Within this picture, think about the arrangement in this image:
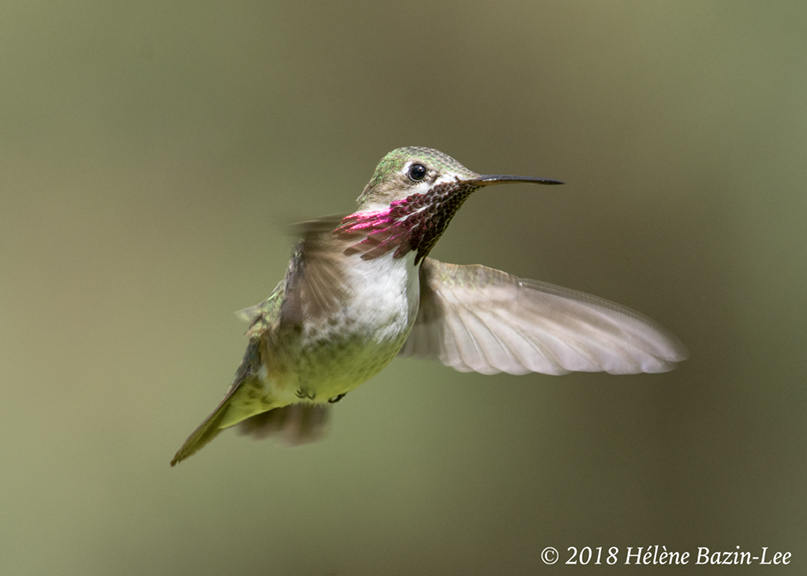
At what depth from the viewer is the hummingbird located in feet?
2.30

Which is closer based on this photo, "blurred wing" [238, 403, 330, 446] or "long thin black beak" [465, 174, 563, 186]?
"long thin black beak" [465, 174, 563, 186]

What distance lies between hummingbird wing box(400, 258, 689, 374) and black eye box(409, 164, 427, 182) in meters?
0.23

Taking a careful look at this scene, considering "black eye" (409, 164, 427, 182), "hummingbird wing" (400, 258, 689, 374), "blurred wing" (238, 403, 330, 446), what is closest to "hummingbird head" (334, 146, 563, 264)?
"black eye" (409, 164, 427, 182)

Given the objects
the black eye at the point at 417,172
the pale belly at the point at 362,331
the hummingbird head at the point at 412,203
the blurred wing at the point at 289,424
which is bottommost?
the blurred wing at the point at 289,424

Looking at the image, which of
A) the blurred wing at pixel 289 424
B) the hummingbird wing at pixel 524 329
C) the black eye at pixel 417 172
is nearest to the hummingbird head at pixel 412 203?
the black eye at pixel 417 172

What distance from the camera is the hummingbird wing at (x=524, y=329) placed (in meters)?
0.81

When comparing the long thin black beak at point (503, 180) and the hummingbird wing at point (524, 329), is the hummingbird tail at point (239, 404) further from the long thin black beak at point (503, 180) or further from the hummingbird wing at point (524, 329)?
the long thin black beak at point (503, 180)

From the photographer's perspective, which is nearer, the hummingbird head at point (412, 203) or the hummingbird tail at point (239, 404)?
the hummingbird head at point (412, 203)

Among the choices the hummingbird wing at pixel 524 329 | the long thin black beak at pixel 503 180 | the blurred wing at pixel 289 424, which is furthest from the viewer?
the blurred wing at pixel 289 424

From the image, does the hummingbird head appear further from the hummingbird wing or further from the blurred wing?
the blurred wing

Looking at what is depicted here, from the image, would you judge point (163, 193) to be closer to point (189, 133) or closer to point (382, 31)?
point (189, 133)

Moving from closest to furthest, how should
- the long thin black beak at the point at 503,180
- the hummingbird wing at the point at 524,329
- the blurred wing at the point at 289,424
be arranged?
the long thin black beak at the point at 503,180 → the hummingbird wing at the point at 524,329 → the blurred wing at the point at 289,424

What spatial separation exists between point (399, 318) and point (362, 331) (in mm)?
39

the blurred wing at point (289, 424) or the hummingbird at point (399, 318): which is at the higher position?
the hummingbird at point (399, 318)
